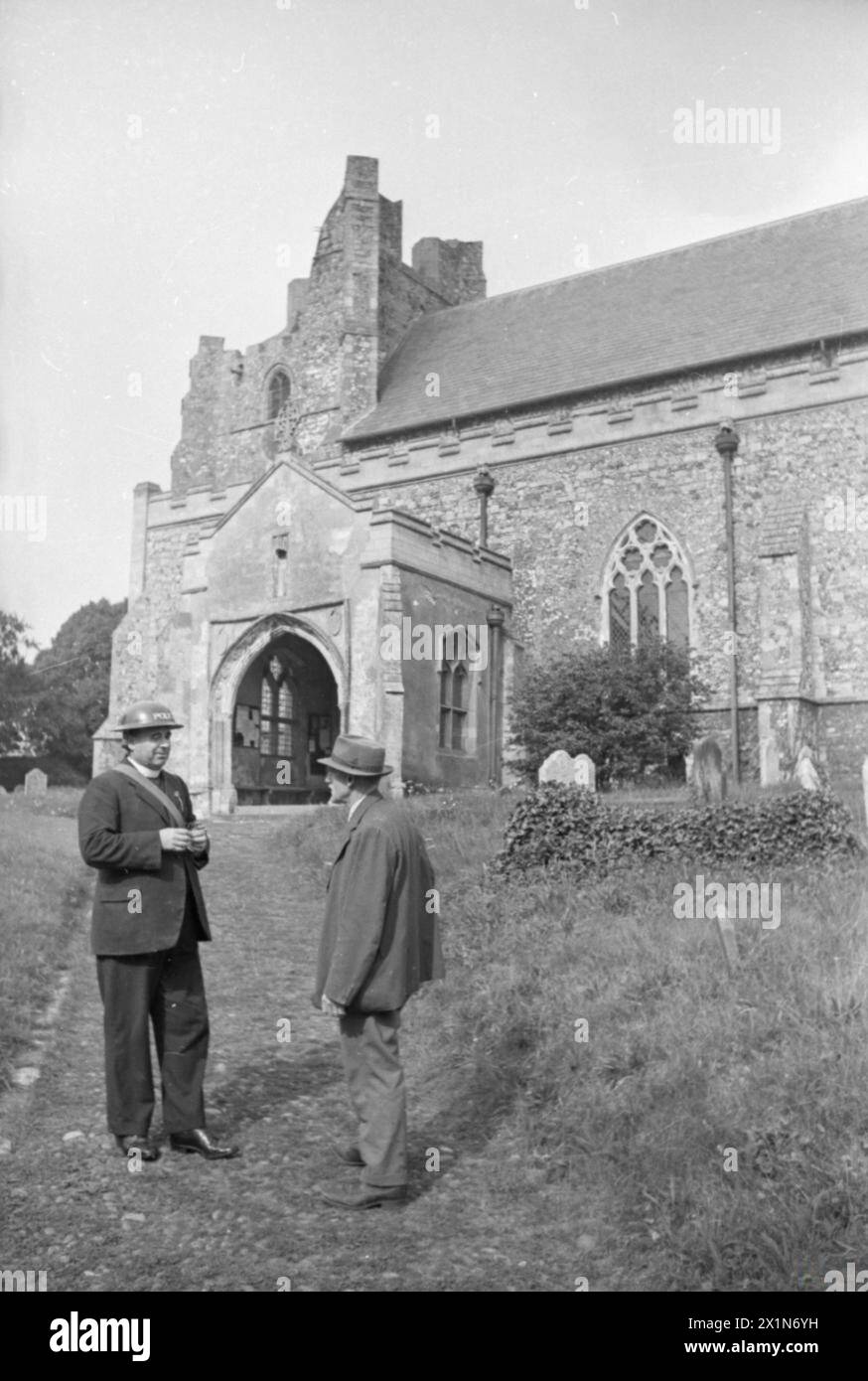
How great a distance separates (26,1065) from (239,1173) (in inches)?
66.0

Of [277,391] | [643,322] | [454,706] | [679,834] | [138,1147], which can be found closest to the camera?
[138,1147]

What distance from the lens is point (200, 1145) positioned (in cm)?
521

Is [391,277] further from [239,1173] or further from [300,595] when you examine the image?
[239,1173]

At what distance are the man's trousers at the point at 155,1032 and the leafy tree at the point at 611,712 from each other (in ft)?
40.7

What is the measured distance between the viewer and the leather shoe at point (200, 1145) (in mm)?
5180

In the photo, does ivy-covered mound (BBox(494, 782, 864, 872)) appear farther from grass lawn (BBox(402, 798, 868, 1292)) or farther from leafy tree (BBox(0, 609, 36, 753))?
leafy tree (BBox(0, 609, 36, 753))

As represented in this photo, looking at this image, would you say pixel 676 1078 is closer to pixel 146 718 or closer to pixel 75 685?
pixel 146 718

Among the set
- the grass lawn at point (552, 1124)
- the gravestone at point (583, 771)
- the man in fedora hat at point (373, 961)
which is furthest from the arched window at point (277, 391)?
the man in fedora hat at point (373, 961)

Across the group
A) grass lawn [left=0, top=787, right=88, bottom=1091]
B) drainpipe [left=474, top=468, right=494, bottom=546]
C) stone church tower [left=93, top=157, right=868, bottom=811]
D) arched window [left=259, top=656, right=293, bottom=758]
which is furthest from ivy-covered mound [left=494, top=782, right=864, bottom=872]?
drainpipe [left=474, top=468, right=494, bottom=546]

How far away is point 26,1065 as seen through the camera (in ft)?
20.2

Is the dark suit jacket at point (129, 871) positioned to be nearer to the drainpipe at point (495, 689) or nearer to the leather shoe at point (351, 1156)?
the leather shoe at point (351, 1156)

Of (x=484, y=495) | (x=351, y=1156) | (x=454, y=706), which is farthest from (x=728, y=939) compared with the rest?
(x=484, y=495)

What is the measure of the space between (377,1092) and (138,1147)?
1.05 m

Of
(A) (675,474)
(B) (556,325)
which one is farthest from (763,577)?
(B) (556,325)
